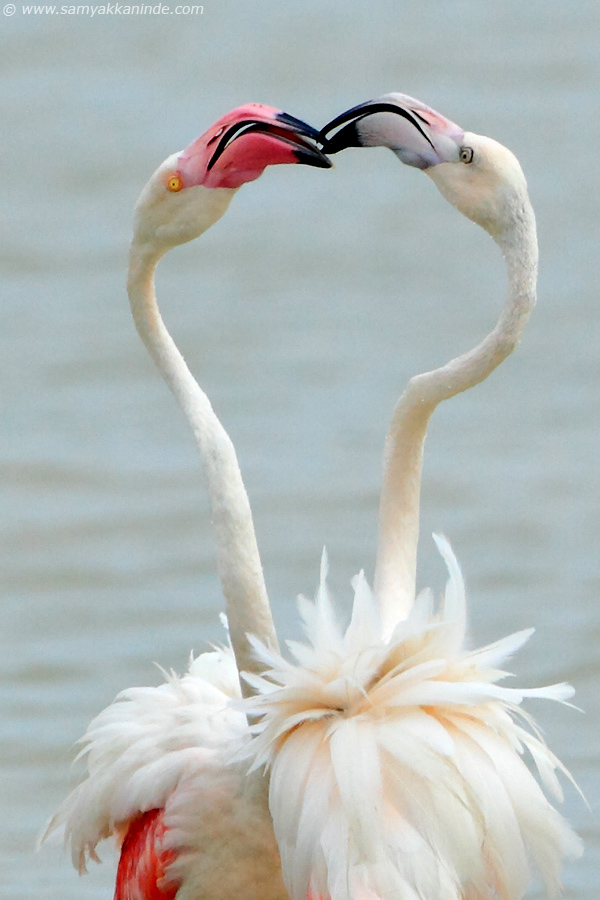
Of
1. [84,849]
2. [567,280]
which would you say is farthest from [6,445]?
[84,849]

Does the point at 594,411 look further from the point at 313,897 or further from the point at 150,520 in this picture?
the point at 313,897

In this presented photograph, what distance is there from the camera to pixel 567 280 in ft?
29.5

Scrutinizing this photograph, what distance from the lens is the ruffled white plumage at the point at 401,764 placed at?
3723 millimetres

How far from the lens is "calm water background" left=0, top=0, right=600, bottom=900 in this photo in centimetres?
691

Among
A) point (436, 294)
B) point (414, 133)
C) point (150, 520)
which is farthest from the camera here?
point (436, 294)

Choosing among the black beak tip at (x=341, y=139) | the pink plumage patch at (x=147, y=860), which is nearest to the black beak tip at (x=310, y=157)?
the black beak tip at (x=341, y=139)

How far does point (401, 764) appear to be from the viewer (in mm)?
3816

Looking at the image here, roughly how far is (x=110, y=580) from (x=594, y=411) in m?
2.29

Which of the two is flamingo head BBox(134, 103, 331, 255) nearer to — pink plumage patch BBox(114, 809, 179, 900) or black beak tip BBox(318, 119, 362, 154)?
black beak tip BBox(318, 119, 362, 154)

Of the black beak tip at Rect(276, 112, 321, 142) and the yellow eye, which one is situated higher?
the black beak tip at Rect(276, 112, 321, 142)

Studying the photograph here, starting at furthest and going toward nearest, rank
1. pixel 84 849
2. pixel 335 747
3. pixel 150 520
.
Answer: pixel 150 520 < pixel 84 849 < pixel 335 747

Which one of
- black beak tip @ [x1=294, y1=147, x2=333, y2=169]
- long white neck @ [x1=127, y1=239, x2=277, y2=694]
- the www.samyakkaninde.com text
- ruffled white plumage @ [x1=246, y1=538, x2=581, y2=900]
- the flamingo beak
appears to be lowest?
ruffled white plumage @ [x1=246, y1=538, x2=581, y2=900]

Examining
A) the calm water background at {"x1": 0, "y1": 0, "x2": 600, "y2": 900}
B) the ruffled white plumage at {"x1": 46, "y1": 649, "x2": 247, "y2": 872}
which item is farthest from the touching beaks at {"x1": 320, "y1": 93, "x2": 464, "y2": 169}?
the calm water background at {"x1": 0, "y1": 0, "x2": 600, "y2": 900}

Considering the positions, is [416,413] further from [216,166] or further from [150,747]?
[150,747]
